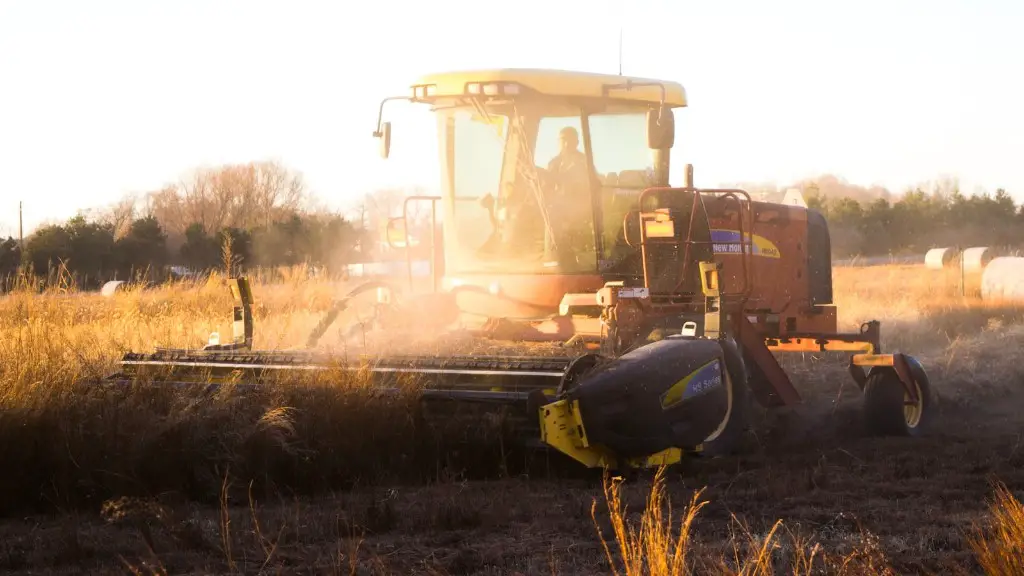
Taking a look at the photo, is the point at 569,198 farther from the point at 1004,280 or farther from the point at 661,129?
the point at 1004,280

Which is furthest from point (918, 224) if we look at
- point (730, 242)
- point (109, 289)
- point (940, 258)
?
point (730, 242)

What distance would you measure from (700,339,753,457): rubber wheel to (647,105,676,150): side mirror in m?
1.65

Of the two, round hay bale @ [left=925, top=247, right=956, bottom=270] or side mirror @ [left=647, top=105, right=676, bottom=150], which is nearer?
side mirror @ [left=647, top=105, right=676, bottom=150]

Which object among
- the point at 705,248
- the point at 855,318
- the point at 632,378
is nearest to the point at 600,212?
the point at 705,248

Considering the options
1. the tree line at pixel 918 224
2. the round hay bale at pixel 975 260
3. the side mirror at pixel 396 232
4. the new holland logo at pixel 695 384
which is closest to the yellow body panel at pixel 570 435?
the new holland logo at pixel 695 384

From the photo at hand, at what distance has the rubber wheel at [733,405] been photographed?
8.53 meters

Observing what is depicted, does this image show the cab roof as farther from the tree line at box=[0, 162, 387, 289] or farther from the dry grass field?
the tree line at box=[0, 162, 387, 289]

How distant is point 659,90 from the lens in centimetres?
1039

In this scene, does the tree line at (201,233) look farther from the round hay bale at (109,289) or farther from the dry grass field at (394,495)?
the dry grass field at (394,495)

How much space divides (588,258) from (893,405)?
303 centimetres

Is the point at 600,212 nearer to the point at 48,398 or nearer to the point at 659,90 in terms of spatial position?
the point at 659,90

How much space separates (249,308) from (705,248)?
13.7ft

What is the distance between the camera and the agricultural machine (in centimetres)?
884

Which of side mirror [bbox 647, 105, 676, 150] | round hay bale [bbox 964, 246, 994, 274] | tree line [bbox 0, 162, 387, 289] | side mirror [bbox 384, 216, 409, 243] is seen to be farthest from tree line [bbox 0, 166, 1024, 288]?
round hay bale [bbox 964, 246, 994, 274]
